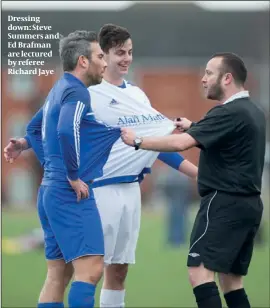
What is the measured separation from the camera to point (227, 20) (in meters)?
50.1

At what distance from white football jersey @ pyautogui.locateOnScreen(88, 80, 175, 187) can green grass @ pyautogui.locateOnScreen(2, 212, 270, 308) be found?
255 centimetres

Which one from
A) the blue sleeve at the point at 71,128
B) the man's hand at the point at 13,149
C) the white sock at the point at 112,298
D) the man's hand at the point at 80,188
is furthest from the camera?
the white sock at the point at 112,298

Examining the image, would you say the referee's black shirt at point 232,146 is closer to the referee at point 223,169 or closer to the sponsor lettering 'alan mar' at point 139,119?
the referee at point 223,169

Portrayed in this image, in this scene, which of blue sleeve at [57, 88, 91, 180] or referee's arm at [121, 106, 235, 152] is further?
referee's arm at [121, 106, 235, 152]

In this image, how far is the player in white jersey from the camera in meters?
7.46

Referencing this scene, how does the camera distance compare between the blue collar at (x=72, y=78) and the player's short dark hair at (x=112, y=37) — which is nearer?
the blue collar at (x=72, y=78)

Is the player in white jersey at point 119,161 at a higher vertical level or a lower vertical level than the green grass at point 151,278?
higher

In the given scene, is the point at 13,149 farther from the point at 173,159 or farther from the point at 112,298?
the point at 112,298

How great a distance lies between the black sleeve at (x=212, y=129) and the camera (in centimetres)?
688

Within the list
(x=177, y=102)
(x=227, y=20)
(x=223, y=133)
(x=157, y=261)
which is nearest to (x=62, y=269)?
(x=223, y=133)

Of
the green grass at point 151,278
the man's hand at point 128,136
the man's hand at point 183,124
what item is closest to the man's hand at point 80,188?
the man's hand at point 128,136

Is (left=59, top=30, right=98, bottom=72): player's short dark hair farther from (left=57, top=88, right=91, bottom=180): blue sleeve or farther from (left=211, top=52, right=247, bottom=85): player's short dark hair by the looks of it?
(left=211, top=52, right=247, bottom=85): player's short dark hair

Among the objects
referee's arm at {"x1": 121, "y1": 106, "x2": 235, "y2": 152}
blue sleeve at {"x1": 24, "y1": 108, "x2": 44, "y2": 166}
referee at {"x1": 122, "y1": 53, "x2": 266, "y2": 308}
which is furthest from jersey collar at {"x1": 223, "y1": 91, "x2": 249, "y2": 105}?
blue sleeve at {"x1": 24, "y1": 108, "x2": 44, "y2": 166}

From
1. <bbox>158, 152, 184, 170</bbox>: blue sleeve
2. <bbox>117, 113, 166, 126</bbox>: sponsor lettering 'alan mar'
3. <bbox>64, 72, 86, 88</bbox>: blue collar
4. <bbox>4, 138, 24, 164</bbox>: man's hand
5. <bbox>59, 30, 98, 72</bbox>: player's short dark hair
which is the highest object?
<bbox>59, 30, 98, 72</bbox>: player's short dark hair
